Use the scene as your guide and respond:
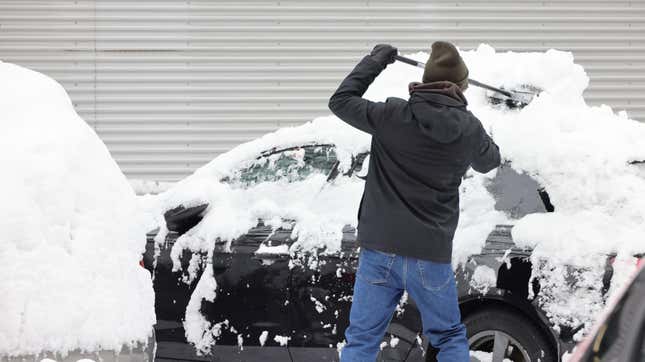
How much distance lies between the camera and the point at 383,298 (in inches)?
179

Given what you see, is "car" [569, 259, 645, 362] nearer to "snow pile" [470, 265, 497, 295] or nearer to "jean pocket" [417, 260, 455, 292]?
"jean pocket" [417, 260, 455, 292]

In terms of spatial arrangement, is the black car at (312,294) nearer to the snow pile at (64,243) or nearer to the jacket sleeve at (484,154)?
the jacket sleeve at (484,154)

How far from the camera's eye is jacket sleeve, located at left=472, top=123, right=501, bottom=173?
4.62m

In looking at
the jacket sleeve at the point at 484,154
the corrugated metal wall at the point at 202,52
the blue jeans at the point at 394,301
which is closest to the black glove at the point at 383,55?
the jacket sleeve at the point at 484,154

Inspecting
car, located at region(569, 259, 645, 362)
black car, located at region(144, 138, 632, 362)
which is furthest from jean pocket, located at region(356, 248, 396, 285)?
car, located at region(569, 259, 645, 362)

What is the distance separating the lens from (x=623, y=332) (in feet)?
6.62

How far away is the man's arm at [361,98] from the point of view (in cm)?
454

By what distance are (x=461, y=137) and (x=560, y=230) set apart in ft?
3.23

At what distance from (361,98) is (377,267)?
2.59ft

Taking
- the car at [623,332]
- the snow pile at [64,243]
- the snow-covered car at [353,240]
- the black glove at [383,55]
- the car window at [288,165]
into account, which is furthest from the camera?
the car window at [288,165]

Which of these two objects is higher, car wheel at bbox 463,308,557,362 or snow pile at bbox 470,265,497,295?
snow pile at bbox 470,265,497,295

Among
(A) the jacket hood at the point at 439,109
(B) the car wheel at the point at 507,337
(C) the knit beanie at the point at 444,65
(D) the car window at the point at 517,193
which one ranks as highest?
(C) the knit beanie at the point at 444,65

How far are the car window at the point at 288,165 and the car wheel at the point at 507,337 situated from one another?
4.20 feet

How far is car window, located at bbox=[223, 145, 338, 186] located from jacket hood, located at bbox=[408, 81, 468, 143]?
1.29 meters
